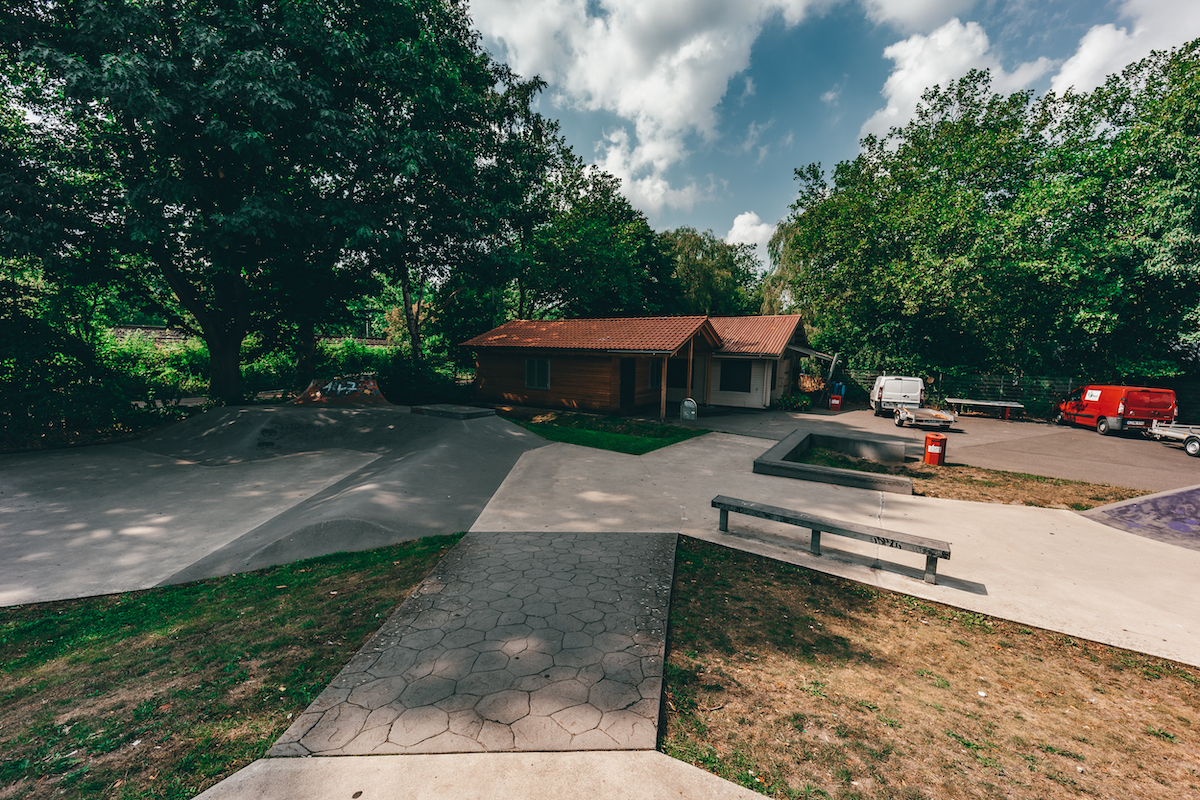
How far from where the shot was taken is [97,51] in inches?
430

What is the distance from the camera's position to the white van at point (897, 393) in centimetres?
1945

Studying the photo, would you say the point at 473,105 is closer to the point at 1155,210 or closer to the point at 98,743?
the point at 98,743

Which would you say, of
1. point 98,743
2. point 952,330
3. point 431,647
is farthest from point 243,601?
point 952,330

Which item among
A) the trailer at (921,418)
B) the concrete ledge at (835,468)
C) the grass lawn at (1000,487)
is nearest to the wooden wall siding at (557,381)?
the concrete ledge at (835,468)

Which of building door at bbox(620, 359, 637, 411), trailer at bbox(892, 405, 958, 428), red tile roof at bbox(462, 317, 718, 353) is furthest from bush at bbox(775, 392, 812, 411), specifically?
building door at bbox(620, 359, 637, 411)

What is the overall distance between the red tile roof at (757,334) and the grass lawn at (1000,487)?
406 inches

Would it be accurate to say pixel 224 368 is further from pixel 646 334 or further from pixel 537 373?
pixel 646 334

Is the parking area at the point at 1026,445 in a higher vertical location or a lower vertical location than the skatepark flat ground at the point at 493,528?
higher

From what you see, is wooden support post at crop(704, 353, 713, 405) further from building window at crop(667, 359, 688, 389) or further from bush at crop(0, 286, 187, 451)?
bush at crop(0, 286, 187, 451)

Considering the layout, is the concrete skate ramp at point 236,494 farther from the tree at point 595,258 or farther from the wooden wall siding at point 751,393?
the tree at point 595,258

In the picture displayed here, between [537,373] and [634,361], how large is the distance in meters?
4.44

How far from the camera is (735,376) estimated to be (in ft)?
74.3

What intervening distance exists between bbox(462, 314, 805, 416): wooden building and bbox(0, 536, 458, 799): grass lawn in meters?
13.2

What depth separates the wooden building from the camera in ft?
60.6
